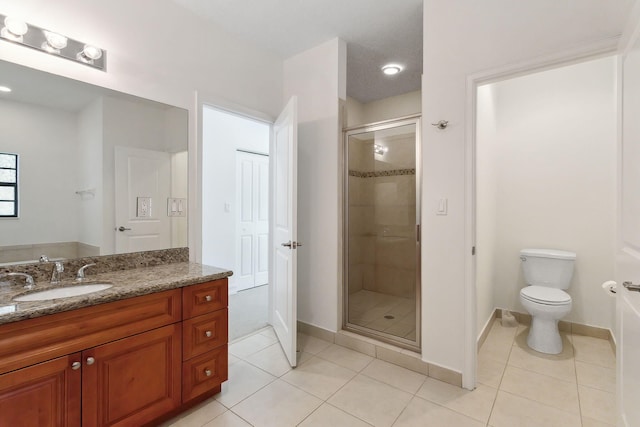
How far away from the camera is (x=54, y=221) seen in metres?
1.68

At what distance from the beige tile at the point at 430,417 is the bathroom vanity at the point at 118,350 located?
45.0 inches

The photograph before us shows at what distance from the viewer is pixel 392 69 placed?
3.20 metres

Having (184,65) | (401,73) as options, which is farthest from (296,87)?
(401,73)

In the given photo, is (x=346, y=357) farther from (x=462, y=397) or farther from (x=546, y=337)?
(x=546, y=337)

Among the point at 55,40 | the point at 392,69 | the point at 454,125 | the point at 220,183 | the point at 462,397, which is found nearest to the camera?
the point at 55,40

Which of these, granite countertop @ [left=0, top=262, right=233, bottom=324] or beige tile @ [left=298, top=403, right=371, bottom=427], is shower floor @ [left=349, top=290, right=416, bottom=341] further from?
granite countertop @ [left=0, top=262, right=233, bottom=324]

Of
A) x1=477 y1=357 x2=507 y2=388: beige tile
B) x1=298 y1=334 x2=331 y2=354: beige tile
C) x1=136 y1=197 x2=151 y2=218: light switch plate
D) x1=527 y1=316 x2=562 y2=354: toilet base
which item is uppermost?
x1=136 y1=197 x2=151 y2=218: light switch plate

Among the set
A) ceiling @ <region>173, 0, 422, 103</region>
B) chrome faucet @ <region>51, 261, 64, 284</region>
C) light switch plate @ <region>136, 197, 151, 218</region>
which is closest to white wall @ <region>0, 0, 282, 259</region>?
ceiling @ <region>173, 0, 422, 103</region>

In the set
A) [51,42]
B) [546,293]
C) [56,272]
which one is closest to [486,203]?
[546,293]

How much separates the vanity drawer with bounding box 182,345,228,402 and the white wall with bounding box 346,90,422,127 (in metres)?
3.18

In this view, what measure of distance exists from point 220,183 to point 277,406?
2.98m

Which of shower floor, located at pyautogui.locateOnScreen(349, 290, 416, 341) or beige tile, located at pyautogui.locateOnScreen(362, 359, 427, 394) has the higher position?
shower floor, located at pyautogui.locateOnScreen(349, 290, 416, 341)

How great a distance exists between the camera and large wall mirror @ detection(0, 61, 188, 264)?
1.58 metres

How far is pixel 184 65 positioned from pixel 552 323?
358 cm
